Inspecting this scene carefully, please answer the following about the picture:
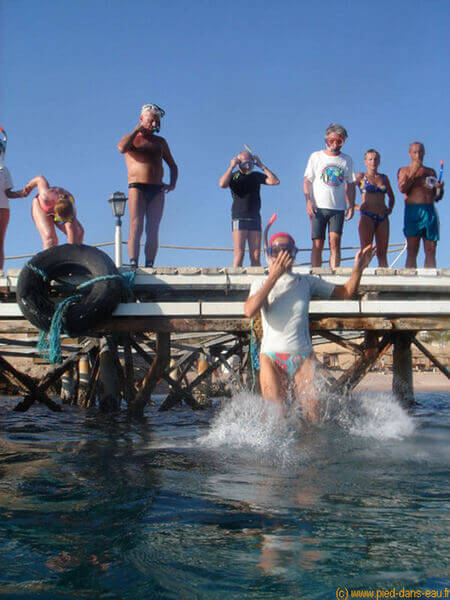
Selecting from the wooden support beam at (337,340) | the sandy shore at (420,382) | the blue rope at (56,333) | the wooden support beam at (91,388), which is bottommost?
the sandy shore at (420,382)

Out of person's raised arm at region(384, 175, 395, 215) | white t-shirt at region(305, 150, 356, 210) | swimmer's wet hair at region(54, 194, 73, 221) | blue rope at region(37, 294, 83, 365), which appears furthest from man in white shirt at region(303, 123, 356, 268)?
blue rope at region(37, 294, 83, 365)

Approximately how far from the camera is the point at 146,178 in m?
6.96

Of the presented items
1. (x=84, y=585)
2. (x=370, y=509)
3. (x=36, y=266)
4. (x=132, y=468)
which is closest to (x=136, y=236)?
(x=36, y=266)

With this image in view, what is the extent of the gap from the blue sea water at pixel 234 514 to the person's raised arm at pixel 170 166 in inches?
127

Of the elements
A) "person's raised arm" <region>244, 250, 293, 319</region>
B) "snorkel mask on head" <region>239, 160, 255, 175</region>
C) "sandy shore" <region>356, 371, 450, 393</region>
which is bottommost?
"sandy shore" <region>356, 371, 450, 393</region>

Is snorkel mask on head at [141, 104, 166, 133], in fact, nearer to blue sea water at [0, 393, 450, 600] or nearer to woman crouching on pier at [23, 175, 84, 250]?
woman crouching on pier at [23, 175, 84, 250]

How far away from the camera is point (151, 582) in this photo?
2080mm

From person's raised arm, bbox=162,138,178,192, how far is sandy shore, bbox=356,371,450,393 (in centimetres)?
1365

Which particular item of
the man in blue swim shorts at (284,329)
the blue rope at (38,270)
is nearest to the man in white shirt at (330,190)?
the man in blue swim shorts at (284,329)

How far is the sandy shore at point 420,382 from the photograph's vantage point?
2017cm

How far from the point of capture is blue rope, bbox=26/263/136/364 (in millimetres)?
5969

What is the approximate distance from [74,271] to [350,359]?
2126cm

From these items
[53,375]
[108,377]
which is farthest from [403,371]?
[53,375]

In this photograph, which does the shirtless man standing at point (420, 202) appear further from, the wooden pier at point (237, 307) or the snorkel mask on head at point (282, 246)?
the snorkel mask on head at point (282, 246)
